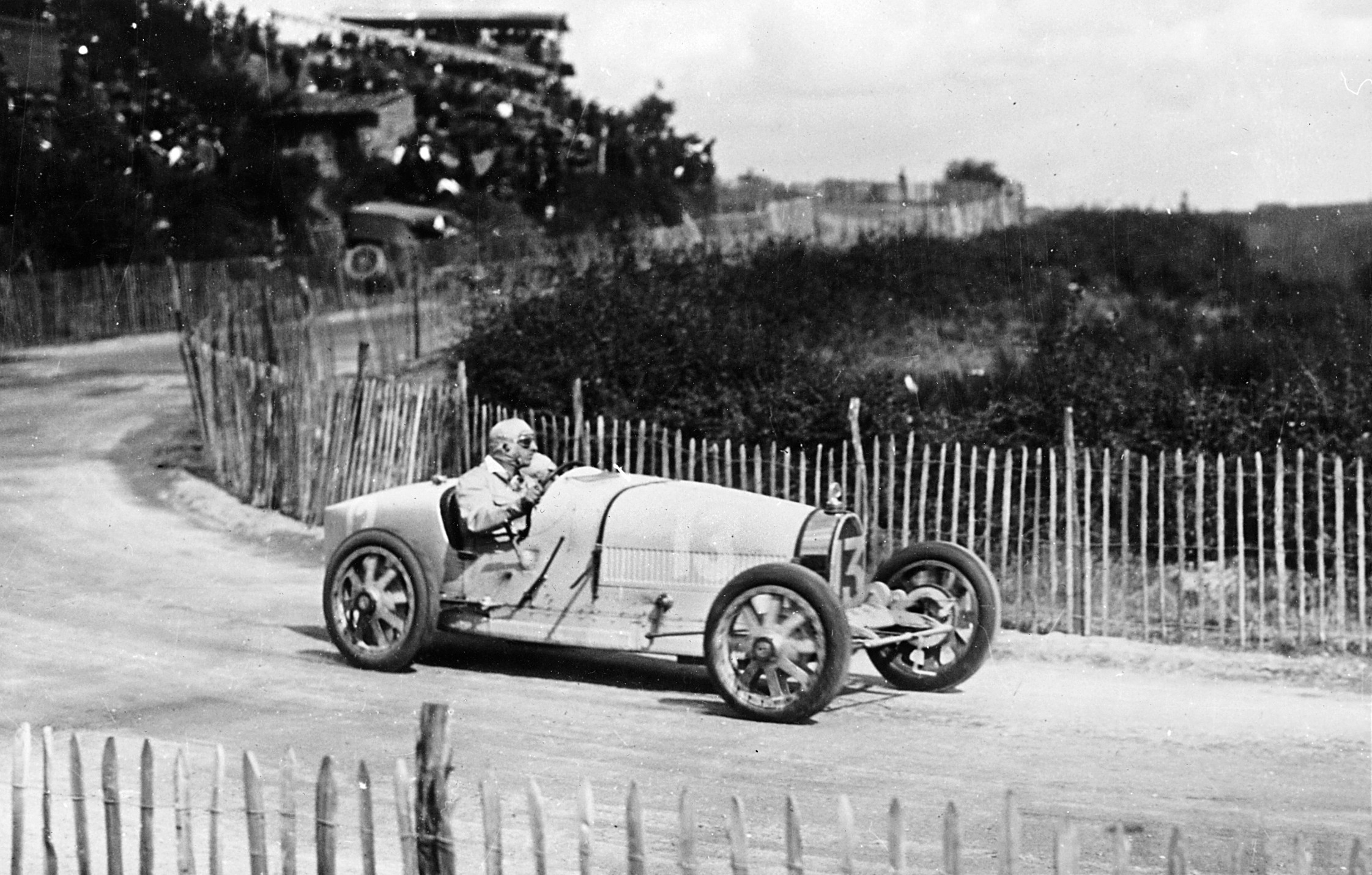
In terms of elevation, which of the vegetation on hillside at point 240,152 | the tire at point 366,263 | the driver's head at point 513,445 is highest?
the vegetation on hillside at point 240,152

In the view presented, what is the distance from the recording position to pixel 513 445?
32.2 ft

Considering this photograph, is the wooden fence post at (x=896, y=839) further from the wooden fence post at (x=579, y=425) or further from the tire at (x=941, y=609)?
the wooden fence post at (x=579, y=425)

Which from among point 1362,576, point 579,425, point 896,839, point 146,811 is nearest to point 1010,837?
point 896,839

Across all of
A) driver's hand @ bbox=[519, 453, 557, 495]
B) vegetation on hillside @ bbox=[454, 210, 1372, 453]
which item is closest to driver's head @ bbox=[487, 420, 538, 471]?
driver's hand @ bbox=[519, 453, 557, 495]

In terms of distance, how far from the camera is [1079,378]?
15109 mm

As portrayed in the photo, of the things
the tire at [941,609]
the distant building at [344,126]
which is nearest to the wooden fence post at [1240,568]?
the tire at [941,609]

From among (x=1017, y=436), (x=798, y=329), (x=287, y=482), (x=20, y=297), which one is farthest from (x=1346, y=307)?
(x=20, y=297)

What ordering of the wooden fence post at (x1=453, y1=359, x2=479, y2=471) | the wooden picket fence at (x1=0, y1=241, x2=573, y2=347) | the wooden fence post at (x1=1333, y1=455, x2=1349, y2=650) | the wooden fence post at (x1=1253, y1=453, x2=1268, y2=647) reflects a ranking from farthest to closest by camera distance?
the wooden picket fence at (x1=0, y1=241, x2=573, y2=347) → the wooden fence post at (x1=453, y1=359, x2=479, y2=471) → the wooden fence post at (x1=1253, y1=453, x2=1268, y2=647) → the wooden fence post at (x1=1333, y1=455, x2=1349, y2=650)

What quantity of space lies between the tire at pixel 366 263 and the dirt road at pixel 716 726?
25.2 m

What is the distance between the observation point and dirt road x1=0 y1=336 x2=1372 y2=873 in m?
6.98

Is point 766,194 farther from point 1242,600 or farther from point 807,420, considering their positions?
point 1242,600

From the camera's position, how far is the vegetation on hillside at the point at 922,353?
14281 mm

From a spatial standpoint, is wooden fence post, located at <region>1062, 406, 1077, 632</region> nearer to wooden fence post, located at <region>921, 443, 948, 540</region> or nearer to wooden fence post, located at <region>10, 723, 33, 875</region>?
wooden fence post, located at <region>921, 443, 948, 540</region>

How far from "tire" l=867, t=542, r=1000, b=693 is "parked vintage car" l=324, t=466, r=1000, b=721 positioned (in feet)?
0.03
